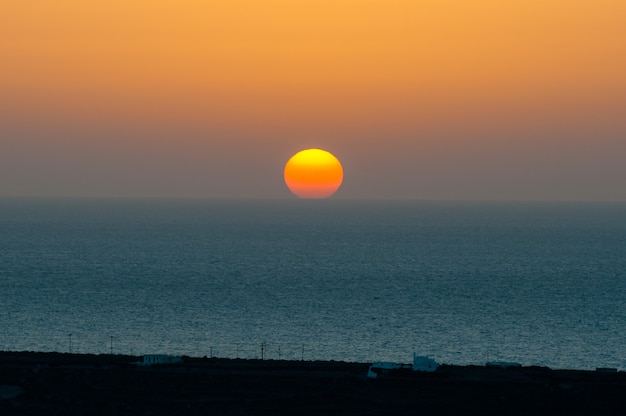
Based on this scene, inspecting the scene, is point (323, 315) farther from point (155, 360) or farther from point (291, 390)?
point (291, 390)

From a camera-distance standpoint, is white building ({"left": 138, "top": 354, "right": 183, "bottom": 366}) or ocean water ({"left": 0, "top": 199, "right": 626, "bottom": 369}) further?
ocean water ({"left": 0, "top": 199, "right": 626, "bottom": 369})

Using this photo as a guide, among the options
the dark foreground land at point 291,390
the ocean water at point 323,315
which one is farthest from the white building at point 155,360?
the ocean water at point 323,315

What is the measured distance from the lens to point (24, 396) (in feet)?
220

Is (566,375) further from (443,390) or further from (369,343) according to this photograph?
(369,343)

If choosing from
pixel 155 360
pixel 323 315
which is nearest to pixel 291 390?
pixel 155 360

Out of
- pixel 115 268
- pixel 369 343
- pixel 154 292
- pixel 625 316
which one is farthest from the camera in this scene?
pixel 115 268

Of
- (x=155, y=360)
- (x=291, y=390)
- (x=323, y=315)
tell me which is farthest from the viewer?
(x=323, y=315)

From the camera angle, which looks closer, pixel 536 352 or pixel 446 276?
pixel 536 352

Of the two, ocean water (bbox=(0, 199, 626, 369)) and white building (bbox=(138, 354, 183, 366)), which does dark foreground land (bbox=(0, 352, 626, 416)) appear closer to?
white building (bbox=(138, 354, 183, 366))

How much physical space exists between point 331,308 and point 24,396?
71655mm

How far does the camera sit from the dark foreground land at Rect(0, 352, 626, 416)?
213 ft

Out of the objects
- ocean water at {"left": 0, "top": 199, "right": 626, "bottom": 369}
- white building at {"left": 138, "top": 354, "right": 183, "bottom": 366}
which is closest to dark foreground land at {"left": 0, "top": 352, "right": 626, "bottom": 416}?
white building at {"left": 138, "top": 354, "right": 183, "bottom": 366}

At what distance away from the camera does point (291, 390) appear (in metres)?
69.2

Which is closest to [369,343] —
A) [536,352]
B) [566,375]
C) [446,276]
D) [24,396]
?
[536,352]
